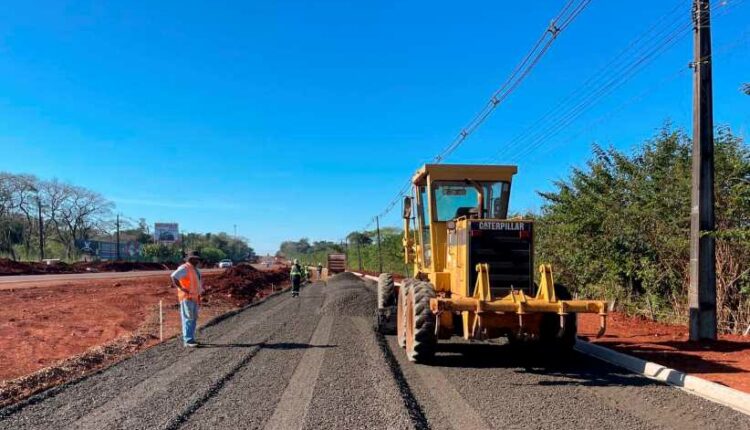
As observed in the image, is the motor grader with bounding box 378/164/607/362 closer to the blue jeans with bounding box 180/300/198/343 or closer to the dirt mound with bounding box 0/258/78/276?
the blue jeans with bounding box 180/300/198/343

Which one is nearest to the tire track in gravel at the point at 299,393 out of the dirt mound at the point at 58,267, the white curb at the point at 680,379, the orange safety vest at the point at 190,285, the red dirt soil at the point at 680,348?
the orange safety vest at the point at 190,285

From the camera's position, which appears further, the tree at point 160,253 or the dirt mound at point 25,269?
the tree at point 160,253

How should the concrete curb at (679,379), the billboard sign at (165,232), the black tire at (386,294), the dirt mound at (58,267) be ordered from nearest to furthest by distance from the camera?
the concrete curb at (679,379) < the black tire at (386,294) < the dirt mound at (58,267) < the billboard sign at (165,232)

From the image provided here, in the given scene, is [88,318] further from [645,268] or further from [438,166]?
[645,268]

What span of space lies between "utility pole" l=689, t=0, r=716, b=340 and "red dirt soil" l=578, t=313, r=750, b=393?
50 cm

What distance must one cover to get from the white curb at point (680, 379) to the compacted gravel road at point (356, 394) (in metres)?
0.25

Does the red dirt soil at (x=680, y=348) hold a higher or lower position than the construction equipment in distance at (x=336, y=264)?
higher

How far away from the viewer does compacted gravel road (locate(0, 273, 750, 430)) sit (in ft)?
18.8

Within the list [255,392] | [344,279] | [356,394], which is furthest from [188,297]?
[344,279]

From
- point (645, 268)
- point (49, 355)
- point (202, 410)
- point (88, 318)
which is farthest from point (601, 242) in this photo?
point (88, 318)

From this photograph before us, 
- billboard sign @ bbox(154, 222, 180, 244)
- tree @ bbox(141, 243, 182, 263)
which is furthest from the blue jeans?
billboard sign @ bbox(154, 222, 180, 244)

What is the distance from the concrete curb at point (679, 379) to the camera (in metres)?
6.26

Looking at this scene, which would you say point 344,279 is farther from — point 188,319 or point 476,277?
point 476,277

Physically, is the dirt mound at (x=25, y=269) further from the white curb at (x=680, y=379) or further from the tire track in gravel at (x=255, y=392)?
the white curb at (x=680, y=379)
